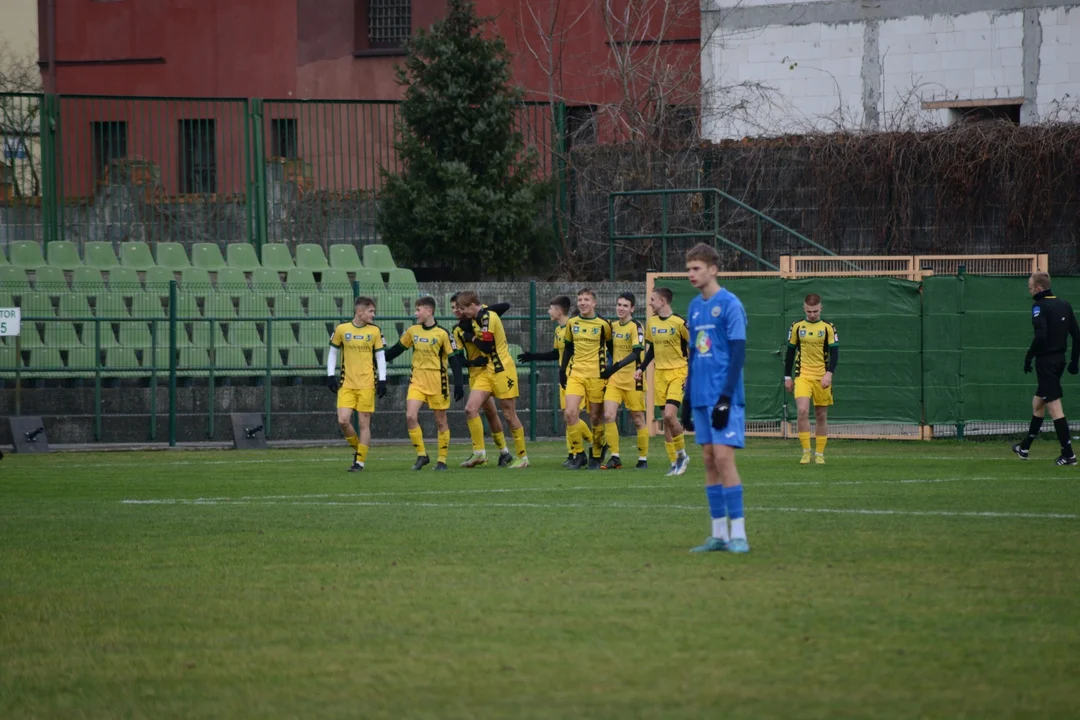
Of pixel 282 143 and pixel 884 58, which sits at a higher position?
pixel 884 58

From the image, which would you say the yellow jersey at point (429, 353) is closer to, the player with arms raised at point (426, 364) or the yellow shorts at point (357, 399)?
the player with arms raised at point (426, 364)

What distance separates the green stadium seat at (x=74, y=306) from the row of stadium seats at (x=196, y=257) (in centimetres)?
107

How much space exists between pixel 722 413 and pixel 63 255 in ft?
64.4

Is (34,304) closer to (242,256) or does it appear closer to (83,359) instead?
(83,359)

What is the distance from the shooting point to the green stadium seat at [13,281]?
79.7 feet

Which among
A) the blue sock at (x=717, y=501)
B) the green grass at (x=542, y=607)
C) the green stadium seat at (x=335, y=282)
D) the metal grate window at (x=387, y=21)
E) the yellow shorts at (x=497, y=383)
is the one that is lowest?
the green grass at (x=542, y=607)

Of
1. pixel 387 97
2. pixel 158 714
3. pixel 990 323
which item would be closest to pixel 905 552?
pixel 158 714

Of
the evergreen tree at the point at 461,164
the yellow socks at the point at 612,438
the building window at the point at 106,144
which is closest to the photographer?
the yellow socks at the point at 612,438

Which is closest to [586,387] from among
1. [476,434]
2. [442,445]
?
[476,434]

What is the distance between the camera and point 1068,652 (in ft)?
21.2

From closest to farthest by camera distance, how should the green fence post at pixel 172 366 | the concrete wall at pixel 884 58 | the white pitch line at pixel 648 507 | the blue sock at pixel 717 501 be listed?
1. the blue sock at pixel 717 501
2. the white pitch line at pixel 648 507
3. the green fence post at pixel 172 366
4. the concrete wall at pixel 884 58

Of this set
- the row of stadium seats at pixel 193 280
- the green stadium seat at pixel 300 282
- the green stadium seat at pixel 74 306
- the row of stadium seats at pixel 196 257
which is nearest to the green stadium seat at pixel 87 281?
the row of stadium seats at pixel 193 280

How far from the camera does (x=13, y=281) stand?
24.6 meters

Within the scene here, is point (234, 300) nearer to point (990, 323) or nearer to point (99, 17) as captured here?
point (990, 323)
